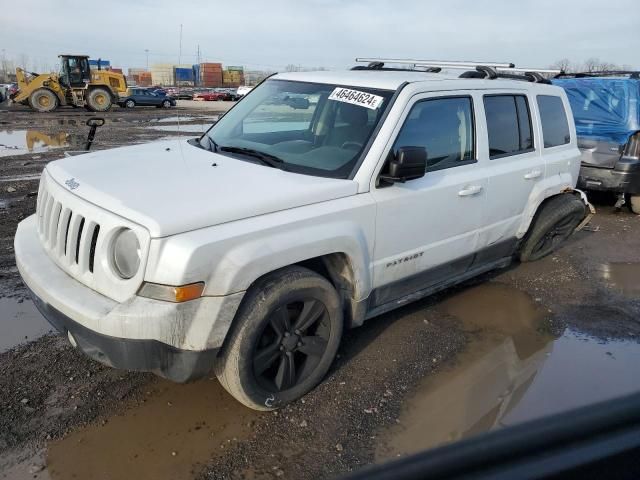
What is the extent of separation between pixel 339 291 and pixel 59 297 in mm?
1589

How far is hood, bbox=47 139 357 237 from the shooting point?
2576mm

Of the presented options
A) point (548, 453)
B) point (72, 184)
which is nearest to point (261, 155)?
point (72, 184)

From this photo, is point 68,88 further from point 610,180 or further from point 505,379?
point 505,379

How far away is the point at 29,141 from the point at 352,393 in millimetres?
14483

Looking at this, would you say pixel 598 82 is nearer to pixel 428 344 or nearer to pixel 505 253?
pixel 505 253

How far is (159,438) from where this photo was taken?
9.19ft

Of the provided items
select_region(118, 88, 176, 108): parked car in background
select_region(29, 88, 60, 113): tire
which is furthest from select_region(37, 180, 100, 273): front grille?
select_region(118, 88, 176, 108): parked car in background

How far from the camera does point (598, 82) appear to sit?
8.23 m

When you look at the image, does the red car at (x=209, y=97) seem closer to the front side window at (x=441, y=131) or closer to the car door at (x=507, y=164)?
the car door at (x=507, y=164)

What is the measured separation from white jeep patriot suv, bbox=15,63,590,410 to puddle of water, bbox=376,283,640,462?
530 millimetres

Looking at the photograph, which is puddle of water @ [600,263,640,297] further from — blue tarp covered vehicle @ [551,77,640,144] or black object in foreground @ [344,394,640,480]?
black object in foreground @ [344,394,640,480]

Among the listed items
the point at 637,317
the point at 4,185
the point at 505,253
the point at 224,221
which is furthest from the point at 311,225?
the point at 4,185

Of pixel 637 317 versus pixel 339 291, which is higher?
pixel 339 291

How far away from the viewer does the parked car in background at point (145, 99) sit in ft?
109
